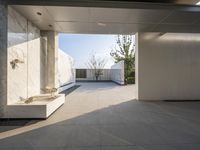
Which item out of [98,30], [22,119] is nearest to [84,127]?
[22,119]

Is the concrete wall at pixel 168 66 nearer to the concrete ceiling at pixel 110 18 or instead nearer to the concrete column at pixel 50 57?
the concrete ceiling at pixel 110 18

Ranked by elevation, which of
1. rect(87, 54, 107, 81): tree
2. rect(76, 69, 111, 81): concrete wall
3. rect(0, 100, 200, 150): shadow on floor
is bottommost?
rect(0, 100, 200, 150): shadow on floor

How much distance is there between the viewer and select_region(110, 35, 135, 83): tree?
1676 centimetres

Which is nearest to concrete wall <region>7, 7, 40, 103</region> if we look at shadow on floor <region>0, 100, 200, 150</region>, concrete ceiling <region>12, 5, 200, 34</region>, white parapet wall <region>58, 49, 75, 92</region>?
concrete ceiling <region>12, 5, 200, 34</region>

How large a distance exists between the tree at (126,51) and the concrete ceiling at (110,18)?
10209 mm

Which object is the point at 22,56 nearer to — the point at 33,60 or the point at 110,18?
the point at 33,60

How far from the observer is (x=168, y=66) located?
7234 mm

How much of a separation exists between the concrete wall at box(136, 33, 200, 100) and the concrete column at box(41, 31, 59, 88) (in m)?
3.52

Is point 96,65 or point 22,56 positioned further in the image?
point 96,65

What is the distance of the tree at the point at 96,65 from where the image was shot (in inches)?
886

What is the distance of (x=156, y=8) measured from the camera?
14.8 feet

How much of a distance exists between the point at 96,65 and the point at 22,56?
18.3 m

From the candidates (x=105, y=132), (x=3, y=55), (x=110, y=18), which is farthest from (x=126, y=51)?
(x=105, y=132)

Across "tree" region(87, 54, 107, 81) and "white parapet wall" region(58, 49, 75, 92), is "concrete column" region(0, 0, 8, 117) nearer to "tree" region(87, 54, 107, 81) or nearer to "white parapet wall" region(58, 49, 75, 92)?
"white parapet wall" region(58, 49, 75, 92)
